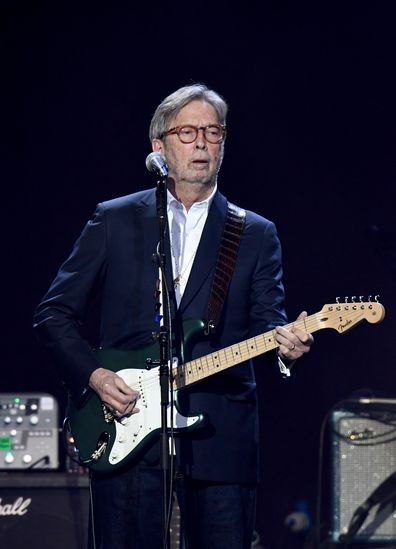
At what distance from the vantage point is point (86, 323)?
19.9 ft

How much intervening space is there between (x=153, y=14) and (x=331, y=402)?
8.28ft

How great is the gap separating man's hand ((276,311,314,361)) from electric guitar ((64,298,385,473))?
53mm

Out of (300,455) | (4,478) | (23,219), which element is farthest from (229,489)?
(23,219)

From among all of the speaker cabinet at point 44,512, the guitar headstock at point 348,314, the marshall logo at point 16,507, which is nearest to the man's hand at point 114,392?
the guitar headstock at point 348,314

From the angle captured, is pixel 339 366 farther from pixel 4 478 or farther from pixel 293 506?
pixel 4 478

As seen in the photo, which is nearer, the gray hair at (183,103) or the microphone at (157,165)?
the microphone at (157,165)

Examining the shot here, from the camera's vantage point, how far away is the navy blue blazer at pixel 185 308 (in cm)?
361

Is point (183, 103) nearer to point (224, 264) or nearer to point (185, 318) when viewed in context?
point (224, 264)

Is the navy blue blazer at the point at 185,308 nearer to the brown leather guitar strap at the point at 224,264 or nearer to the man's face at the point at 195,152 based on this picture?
the brown leather guitar strap at the point at 224,264

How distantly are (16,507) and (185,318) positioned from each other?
1.63 m

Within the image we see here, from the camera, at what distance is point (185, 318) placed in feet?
12.0

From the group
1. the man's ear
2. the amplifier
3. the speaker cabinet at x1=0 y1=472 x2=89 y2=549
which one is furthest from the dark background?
the man's ear

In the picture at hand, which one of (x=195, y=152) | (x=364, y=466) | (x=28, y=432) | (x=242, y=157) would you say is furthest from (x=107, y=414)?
(x=242, y=157)

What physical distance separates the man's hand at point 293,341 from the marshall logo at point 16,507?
179 cm
